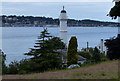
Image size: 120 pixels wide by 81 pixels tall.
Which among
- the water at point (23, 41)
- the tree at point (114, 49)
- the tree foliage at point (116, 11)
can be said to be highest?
the tree foliage at point (116, 11)

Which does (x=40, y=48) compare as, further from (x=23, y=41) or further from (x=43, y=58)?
(x=23, y=41)

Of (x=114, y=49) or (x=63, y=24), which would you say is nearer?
(x=114, y=49)

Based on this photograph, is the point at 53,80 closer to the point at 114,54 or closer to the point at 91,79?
the point at 91,79

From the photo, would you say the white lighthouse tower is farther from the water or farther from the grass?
the grass

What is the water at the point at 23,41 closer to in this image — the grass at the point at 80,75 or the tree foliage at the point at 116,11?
the tree foliage at the point at 116,11

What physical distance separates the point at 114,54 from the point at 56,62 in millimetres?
4139

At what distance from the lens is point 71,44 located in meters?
31.4

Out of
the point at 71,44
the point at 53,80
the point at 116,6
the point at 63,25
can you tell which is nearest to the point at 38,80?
the point at 53,80

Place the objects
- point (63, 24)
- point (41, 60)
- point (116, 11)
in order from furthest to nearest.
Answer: point (63, 24) < point (41, 60) < point (116, 11)

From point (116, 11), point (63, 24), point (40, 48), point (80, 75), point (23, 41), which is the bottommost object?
point (23, 41)

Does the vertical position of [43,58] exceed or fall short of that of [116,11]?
it falls short

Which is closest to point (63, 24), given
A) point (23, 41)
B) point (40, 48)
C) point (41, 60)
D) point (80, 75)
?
point (40, 48)

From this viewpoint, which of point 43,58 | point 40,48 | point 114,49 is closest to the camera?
point 114,49

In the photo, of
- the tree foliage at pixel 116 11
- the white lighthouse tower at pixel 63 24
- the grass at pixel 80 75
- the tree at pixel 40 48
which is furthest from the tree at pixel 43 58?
the white lighthouse tower at pixel 63 24
